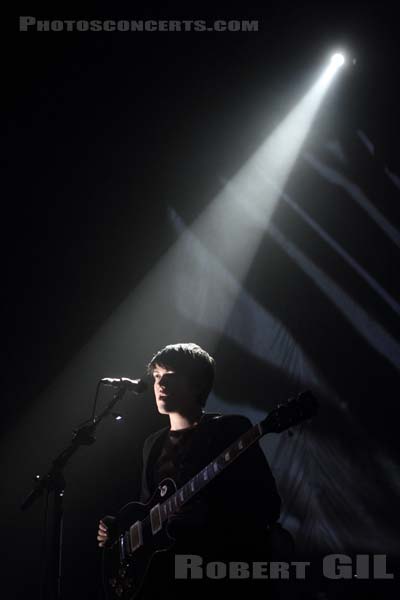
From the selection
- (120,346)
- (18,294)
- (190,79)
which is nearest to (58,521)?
(120,346)

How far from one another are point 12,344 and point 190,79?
1.85 meters

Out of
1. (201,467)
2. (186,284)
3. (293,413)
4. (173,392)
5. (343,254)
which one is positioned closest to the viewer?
(293,413)

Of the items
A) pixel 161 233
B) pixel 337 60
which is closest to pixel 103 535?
pixel 161 233

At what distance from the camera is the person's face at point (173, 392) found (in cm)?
217

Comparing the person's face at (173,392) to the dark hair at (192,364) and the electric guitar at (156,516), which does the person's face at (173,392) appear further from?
the electric guitar at (156,516)

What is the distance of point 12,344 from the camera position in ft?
10.1

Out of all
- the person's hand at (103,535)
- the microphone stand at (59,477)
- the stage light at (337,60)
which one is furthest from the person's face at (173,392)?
the stage light at (337,60)

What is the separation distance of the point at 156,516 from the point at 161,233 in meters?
1.76

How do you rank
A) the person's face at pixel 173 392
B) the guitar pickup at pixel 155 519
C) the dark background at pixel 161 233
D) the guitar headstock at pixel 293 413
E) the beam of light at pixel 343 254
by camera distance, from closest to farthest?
the guitar headstock at pixel 293 413 → the guitar pickup at pixel 155 519 → the person's face at pixel 173 392 → the dark background at pixel 161 233 → the beam of light at pixel 343 254

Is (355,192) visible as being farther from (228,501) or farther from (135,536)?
(135,536)

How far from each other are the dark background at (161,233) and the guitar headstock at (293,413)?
4.01 feet

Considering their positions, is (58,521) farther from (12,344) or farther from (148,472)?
(12,344)

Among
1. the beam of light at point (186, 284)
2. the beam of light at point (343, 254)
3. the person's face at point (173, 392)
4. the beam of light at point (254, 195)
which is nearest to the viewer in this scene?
the person's face at point (173, 392)

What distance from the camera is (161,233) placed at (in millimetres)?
3328
